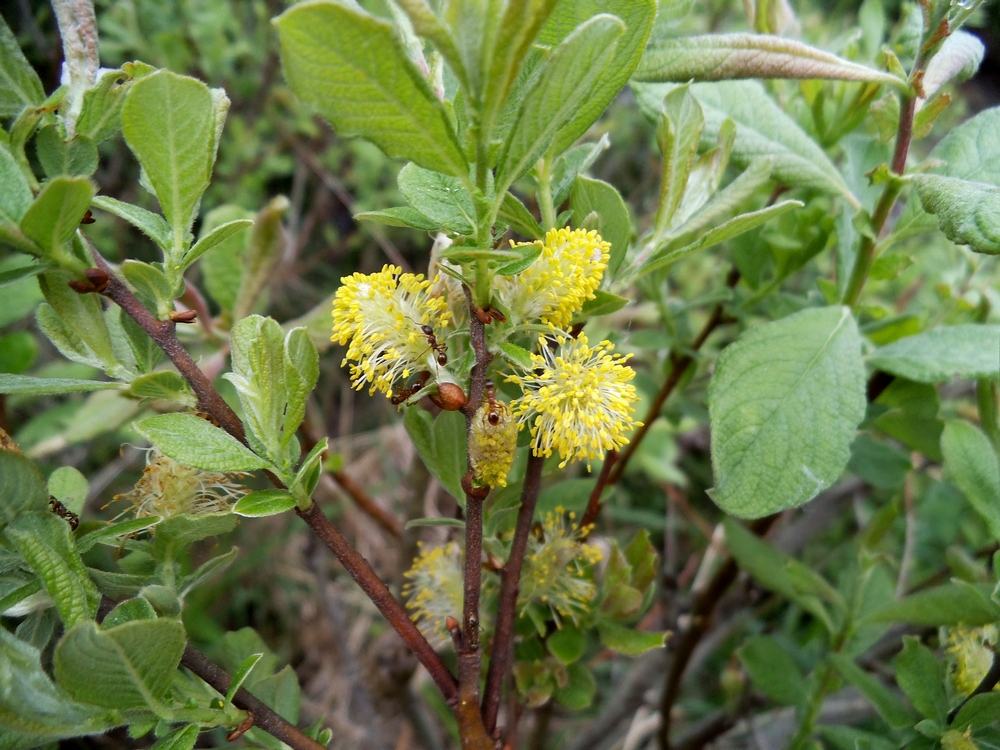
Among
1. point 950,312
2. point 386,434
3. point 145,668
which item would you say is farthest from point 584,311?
point 386,434

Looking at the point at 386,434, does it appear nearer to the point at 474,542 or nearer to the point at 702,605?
the point at 702,605

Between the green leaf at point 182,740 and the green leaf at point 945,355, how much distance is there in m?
0.75

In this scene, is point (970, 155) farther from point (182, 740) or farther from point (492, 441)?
point (182, 740)

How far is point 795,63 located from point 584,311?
32 centimetres

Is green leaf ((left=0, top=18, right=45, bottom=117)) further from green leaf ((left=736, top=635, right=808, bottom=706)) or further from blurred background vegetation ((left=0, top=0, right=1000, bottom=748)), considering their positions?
green leaf ((left=736, top=635, right=808, bottom=706))

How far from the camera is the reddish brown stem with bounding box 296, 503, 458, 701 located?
582 millimetres

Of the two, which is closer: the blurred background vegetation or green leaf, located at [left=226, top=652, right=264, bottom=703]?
green leaf, located at [left=226, top=652, right=264, bottom=703]

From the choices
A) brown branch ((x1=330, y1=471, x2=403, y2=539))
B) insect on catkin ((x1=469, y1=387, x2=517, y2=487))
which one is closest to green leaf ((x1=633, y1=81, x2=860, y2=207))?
insect on catkin ((x1=469, y1=387, x2=517, y2=487))

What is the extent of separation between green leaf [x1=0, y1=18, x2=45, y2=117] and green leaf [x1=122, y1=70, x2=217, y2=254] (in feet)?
0.46

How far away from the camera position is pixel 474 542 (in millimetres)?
548

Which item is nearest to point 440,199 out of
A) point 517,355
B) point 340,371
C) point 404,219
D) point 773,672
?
point 404,219

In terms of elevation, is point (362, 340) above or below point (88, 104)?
below

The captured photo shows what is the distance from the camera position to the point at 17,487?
0.54m

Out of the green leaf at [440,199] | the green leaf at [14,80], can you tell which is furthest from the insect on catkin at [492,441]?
the green leaf at [14,80]
